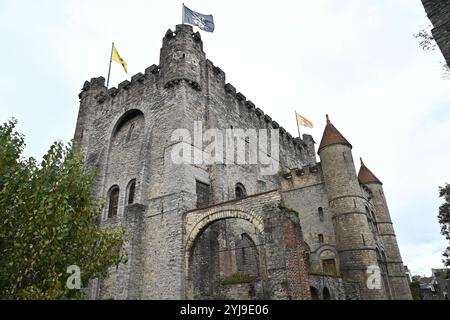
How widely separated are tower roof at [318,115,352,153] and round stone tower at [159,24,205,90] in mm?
9121

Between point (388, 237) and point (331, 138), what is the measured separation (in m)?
9.00

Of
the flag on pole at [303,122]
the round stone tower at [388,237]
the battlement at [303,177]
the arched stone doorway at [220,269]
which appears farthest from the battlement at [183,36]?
the round stone tower at [388,237]

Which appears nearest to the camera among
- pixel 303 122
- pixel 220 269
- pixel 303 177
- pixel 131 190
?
pixel 220 269

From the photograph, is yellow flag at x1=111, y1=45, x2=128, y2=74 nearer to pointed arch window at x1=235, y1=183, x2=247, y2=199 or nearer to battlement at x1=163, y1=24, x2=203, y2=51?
battlement at x1=163, y1=24, x2=203, y2=51

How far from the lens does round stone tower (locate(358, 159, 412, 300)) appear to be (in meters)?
21.6

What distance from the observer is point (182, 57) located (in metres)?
18.9

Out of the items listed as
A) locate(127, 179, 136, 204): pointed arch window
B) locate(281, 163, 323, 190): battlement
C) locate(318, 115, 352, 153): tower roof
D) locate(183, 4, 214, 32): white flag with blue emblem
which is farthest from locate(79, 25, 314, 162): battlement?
locate(127, 179, 136, 204): pointed arch window

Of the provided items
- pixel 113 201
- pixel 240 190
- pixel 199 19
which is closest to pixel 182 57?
pixel 199 19

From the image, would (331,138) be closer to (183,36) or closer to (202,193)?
(202,193)

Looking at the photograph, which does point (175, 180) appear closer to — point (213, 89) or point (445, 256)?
point (213, 89)

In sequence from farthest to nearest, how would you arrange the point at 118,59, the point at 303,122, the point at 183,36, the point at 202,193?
the point at 303,122 → the point at 118,59 → the point at 183,36 → the point at 202,193

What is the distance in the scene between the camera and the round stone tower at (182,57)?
1848 centimetres

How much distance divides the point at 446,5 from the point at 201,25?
1483 cm
